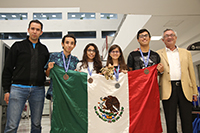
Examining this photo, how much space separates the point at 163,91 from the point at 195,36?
575 cm

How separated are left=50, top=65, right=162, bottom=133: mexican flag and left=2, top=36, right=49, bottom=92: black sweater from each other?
255mm

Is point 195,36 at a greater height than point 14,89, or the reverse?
point 195,36

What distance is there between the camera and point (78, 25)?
A: 17.1 m

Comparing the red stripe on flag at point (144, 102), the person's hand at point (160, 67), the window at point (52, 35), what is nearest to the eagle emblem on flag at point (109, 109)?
the red stripe on flag at point (144, 102)

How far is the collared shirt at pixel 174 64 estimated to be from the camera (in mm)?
2744

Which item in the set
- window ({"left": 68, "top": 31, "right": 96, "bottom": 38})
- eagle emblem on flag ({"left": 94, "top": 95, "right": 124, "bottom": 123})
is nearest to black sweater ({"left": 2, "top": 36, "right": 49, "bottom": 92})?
eagle emblem on flag ({"left": 94, "top": 95, "right": 124, "bottom": 123})

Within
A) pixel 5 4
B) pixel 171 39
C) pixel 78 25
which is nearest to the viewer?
pixel 171 39

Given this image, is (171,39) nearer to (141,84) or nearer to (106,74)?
(141,84)

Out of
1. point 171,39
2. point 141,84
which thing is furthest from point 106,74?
point 171,39

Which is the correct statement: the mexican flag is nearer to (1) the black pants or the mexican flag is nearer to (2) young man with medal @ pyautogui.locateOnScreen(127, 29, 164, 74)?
(2) young man with medal @ pyautogui.locateOnScreen(127, 29, 164, 74)

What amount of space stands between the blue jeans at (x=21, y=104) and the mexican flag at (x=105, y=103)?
229 mm

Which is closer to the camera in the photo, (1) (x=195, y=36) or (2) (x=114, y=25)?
(1) (x=195, y=36)

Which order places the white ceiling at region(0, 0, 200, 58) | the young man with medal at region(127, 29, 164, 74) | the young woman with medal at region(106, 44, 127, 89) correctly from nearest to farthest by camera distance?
the young man with medal at region(127, 29, 164, 74) < the young woman with medal at region(106, 44, 127, 89) < the white ceiling at region(0, 0, 200, 58)

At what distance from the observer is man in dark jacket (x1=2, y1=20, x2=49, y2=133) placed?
241 cm
